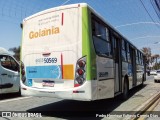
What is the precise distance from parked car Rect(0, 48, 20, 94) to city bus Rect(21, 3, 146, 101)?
3.07 metres

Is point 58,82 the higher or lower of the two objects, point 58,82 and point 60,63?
→ the lower

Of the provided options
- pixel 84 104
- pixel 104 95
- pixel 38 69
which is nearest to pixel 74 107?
pixel 84 104

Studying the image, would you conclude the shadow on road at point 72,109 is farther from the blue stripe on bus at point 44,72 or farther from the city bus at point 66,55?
the blue stripe on bus at point 44,72

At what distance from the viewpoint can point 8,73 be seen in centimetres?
1157

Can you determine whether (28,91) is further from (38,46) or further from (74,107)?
(74,107)

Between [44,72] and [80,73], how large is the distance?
1.18m

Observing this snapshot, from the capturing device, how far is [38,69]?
8016mm

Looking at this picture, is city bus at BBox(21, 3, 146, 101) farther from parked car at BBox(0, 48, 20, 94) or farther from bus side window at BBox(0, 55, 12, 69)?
bus side window at BBox(0, 55, 12, 69)

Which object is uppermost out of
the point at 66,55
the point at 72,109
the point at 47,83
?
the point at 66,55

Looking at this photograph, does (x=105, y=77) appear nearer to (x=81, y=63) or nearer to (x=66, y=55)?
(x=81, y=63)

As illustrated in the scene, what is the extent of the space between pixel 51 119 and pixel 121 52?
17.0 feet

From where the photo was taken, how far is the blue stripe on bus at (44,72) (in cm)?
755

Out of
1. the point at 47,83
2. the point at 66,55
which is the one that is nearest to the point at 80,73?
the point at 66,55

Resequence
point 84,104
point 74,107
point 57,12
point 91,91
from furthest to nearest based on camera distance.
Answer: point 84,104, point 74,107, point 57,12, point 91,91
